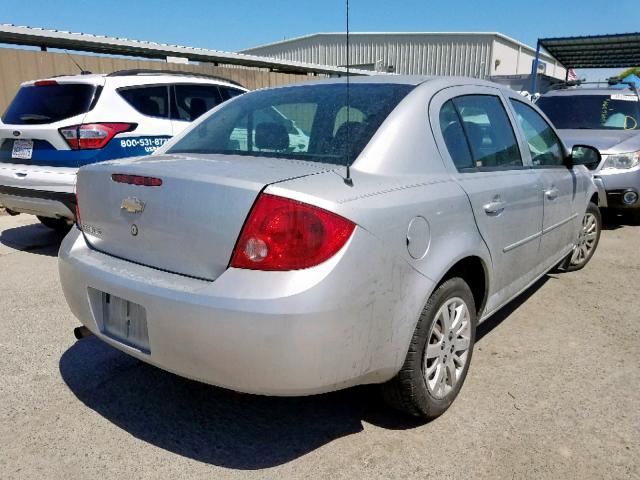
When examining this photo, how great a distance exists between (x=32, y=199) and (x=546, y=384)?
4603mm

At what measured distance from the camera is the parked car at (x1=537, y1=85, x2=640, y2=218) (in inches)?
243

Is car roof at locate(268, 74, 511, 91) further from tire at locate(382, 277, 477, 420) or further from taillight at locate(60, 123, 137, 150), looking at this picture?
taillight at locate(60, 123, 137, 150)

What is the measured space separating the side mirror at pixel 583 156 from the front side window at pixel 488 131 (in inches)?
37.4

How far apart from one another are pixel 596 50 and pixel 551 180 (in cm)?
1458

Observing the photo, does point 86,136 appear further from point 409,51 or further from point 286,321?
point 409,51

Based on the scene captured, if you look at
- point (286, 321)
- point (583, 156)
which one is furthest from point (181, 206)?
point (583, 156)

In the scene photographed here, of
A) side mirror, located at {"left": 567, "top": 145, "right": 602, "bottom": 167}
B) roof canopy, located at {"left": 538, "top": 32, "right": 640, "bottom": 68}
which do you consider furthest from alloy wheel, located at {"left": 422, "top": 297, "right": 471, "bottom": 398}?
roof canopy, located at {"left": 538, "top": 32, "right": 640, "bottom": 68}

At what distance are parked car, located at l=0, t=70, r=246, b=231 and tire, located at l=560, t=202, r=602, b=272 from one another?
12.5ft

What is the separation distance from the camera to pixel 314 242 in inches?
72.3

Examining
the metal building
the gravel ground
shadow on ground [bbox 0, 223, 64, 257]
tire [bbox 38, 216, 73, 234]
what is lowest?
the gravel ground

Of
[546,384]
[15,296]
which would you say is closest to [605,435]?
[546,384]

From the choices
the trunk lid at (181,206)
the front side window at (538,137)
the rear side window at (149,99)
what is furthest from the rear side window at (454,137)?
the rear side window at (149,99)

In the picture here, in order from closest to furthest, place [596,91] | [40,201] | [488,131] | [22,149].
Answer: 1. [488,131]
2. [40,201]
3. [22,149]
4. [596,91]

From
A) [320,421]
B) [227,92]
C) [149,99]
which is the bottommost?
[320,421]
